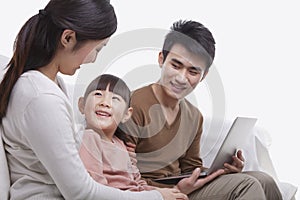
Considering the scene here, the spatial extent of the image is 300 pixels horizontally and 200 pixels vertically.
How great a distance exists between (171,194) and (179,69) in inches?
13.9

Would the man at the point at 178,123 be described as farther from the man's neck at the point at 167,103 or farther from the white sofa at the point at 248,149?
the white sofa at the point at 248,149

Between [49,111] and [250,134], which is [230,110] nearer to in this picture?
[250,134]

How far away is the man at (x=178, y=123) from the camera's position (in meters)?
1.30

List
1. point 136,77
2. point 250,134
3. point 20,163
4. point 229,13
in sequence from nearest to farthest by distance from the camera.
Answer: point 20,163
point 136,77
point 250,134
point 229,13

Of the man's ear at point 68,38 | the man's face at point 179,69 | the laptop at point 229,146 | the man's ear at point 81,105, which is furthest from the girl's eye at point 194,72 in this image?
the man's ear at point 68,38

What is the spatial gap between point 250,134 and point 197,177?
30cm

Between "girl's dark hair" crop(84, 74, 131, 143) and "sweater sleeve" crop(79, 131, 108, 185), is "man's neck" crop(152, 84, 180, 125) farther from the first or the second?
"sweater sleeve" crop(79, 131, 108, 185)

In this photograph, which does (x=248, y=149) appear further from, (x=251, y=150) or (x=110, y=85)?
(x=110, y=85)

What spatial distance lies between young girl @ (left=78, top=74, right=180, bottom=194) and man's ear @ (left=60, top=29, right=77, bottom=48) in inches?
8.8

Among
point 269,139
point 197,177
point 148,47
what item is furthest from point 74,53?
point 269,139

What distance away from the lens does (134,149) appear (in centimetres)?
131

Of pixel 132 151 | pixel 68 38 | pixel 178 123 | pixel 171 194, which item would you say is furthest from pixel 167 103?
pixel 68 38

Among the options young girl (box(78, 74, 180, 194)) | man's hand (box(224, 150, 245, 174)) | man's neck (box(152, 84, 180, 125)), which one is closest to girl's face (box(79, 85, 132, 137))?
young girl (box(78, 74, 180, 194))

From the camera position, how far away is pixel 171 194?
116 centimetres
